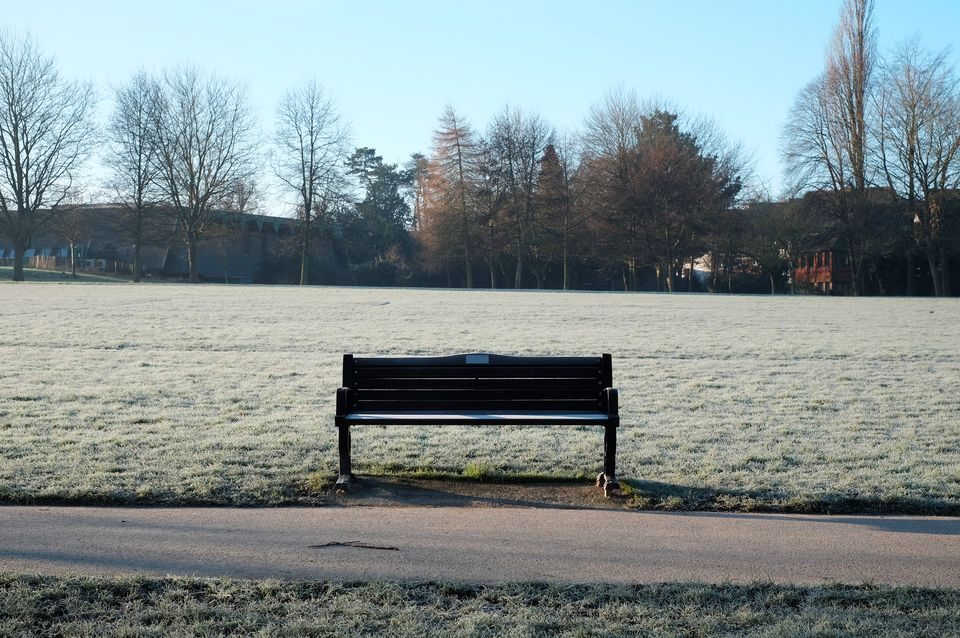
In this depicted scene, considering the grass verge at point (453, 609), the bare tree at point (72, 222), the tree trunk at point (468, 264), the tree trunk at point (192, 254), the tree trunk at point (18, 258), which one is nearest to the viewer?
the grass verge at point (453, 609)

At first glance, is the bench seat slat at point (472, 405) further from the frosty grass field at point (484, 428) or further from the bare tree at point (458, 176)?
the bare tree at point (458, 176)

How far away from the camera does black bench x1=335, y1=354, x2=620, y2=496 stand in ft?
20.2

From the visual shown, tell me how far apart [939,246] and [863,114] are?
32.3 ft

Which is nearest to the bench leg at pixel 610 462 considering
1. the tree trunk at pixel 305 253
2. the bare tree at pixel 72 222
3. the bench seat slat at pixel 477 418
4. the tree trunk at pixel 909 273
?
the bench seat slat at pixel 477 418

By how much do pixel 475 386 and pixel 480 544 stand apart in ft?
5.47

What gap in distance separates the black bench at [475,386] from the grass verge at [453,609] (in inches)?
86.3

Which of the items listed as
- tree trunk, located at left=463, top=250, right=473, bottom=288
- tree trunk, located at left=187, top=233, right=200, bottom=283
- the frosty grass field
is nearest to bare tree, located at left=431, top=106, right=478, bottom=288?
tree trunk, located at left=463, top=250, right=473, bottom=288

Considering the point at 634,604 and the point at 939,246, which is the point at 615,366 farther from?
the point at 939,246

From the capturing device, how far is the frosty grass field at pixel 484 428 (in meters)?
6.15

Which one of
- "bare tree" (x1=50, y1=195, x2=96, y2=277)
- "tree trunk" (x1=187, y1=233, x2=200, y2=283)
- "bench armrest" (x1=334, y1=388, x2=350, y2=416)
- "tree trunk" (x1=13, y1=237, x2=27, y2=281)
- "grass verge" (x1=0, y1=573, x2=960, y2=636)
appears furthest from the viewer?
→ "tree trunk" (x1=187, y1=233, x2=200, y2=283)

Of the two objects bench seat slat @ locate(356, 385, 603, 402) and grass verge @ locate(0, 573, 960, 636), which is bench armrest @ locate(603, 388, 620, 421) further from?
grass verge @ locate(0, 573, 960, 636)

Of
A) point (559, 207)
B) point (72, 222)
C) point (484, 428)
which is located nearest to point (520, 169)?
point (559, 207)

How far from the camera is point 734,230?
6034 centimetres

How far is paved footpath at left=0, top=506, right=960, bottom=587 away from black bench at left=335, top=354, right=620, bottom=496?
0.83 metres
